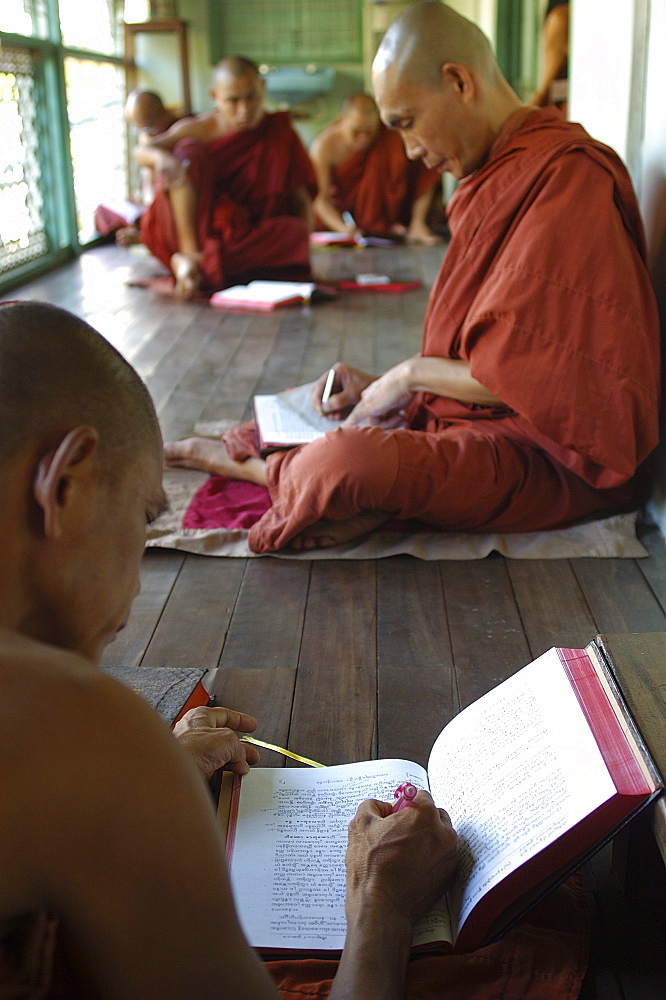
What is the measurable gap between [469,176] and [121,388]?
1.78 meters

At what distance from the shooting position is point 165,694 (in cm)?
146

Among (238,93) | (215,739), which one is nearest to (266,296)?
(238,93)

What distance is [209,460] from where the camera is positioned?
2676mm

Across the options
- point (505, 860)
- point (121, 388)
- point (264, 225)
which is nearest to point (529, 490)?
point (505, 860)

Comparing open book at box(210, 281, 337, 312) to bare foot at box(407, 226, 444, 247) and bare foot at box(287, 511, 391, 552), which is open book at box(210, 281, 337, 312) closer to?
bare foot at box(407, 226, 444, 247)

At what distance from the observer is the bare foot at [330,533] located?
2.25m

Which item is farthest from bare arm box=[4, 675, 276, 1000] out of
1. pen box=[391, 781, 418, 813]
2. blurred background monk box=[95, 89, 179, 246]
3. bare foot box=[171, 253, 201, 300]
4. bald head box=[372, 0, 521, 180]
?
blurred background monk box=[95, 89, 179, 246]

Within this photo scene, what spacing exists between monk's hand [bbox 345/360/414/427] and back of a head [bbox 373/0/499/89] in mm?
646

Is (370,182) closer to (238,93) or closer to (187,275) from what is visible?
(238,93)

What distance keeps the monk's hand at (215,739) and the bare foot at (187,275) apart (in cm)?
405

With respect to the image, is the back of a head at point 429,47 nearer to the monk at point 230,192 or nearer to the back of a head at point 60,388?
the back of a head at point 60,388

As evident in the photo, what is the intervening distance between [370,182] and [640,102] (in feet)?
16.0

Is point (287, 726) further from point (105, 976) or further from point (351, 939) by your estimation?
point (105, 976)

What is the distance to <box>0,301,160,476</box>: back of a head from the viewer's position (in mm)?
728
